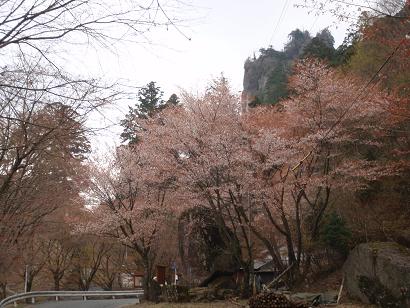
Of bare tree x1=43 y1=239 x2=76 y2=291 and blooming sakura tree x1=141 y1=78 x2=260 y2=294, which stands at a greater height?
blooming sakura tree x1=141 y1=78 x2=260 y2=294

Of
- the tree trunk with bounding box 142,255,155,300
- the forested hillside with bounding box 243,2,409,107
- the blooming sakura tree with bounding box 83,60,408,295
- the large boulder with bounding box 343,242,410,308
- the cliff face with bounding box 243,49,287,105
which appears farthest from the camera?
the cliff face with bounding box 243,49,287,105

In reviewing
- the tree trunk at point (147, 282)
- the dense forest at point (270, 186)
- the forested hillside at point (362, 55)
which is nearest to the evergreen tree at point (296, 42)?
the forested hillside at point (362, 55)

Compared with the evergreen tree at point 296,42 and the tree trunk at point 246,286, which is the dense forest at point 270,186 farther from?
the evergreen tree at point 296,42

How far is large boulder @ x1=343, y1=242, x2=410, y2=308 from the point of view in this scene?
1154 cm

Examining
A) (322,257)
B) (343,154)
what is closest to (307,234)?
(322,257)

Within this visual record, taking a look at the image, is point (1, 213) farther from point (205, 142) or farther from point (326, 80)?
point (326, 80)

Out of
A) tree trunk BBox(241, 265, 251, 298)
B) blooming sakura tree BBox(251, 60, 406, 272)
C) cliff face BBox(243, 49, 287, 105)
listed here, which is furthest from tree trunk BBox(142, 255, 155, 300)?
cliff face BBox(243, 49, 287, 105)

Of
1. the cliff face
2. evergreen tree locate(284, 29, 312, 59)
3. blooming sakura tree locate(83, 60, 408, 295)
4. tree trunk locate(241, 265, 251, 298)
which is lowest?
tree trunk locate(241, 265, 251, 298)

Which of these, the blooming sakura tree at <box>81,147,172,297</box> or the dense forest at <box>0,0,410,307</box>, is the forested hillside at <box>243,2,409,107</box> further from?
the blooming sakura tree at <box>81,147,172,297</box>

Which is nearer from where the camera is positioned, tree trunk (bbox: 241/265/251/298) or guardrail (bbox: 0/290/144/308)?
tree trunk (bbox: 241/265/251/298)

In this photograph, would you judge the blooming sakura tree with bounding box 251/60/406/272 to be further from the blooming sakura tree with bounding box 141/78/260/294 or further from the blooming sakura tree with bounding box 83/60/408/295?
the blooming sakura tree with bounding box 141/78/260/294

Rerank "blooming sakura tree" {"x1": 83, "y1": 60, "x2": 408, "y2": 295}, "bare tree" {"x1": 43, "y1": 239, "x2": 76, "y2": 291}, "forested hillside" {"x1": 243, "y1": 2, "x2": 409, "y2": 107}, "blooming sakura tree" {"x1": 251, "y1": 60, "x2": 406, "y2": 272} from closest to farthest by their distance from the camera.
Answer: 1. "forested hillside" {"x1": 243, "y1": 2, "x2": 409, "y2": 107}
2. "blooming sakura tree" {"x1": 251, "y1": 60, "x2": 406, "y2": 272}
3. "blooming sakura tree" {"x1": 83, "y1": 60, "x2": 408, "y2": 295}
4. "bare tree" {"x1": 43, "y1": 239, "x2": 76, "y2": 291}

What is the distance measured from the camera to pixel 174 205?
70.4 feet

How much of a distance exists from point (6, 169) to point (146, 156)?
462 inches
